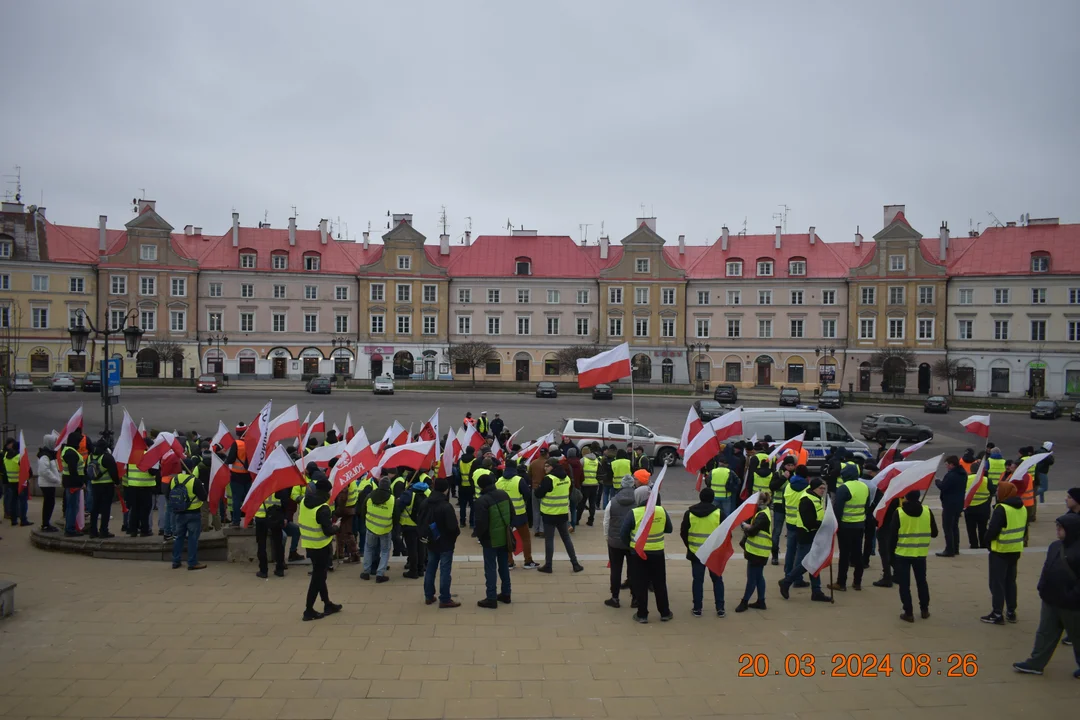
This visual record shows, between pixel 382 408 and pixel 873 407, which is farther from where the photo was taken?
pixel 873 407

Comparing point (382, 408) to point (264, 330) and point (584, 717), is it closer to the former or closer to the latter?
point (264, 330)

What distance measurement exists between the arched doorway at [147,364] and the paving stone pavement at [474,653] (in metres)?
54.9

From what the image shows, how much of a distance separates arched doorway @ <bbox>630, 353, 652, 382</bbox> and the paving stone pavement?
5305 cm

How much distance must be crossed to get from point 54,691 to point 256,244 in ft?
206

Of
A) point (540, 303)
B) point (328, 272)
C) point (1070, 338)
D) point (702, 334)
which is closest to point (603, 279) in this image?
point (540, 303)

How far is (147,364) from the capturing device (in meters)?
61.2

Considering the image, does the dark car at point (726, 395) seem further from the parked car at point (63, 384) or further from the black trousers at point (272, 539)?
the parked car at point (63, 384)

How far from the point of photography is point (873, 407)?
49.2 m

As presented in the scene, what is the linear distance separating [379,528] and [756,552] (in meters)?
5.44

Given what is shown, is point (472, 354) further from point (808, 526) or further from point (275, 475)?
point (808, 526)

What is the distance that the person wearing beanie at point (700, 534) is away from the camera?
970 centimetres

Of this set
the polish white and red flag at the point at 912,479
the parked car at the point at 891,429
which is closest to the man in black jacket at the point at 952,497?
the polish white and red flag at the point at 912,479

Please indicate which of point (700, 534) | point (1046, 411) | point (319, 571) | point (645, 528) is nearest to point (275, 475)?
point (319, 571)

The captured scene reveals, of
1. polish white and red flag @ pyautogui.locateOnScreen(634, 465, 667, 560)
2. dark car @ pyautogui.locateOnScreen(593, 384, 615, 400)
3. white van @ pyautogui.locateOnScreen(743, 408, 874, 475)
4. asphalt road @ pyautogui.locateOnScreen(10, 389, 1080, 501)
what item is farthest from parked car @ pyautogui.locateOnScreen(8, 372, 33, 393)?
polish white and red flag @ pyautogui.locateOnScreen(634, 465, 667, 560)
